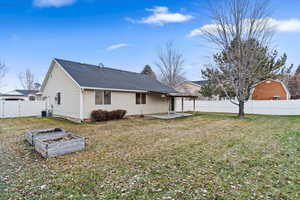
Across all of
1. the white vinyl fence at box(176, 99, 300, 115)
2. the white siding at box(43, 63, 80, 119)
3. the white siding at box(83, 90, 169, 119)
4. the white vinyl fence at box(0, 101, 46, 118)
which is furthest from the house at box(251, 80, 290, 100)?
the white vinyl fence at box(0, 101, 46, 118)

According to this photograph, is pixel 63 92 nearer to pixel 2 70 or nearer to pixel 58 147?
pixel 58 147

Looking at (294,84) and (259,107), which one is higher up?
(294,84)

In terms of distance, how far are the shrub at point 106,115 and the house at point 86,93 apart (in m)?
0.43

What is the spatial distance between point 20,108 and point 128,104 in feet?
32.5

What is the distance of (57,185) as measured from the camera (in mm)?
2994

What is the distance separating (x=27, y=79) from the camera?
38781 mm

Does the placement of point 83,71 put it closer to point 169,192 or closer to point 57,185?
point 57,185

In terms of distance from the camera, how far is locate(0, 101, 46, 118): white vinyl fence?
13531mm

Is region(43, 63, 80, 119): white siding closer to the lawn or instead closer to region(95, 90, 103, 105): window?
region(95, 90, 103, 105): window

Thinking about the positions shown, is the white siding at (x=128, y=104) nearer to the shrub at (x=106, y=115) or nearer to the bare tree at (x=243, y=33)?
the shrub at (x=106, y=115)

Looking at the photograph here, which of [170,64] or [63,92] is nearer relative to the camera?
[63,92]

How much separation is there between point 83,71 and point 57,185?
11304mm

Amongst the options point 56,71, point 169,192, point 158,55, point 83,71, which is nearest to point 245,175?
point 169,192

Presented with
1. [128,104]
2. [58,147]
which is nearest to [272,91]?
[128,104]
